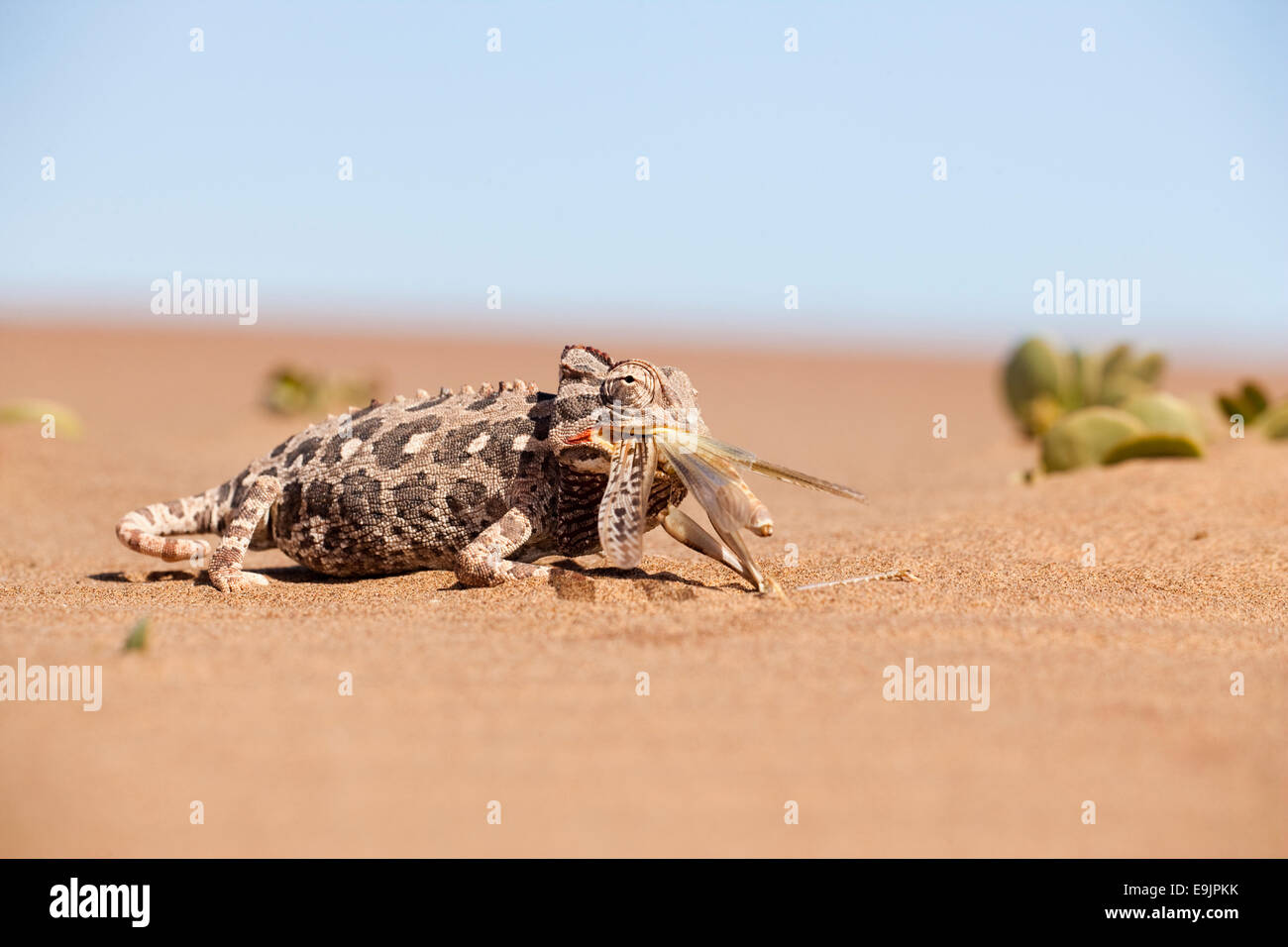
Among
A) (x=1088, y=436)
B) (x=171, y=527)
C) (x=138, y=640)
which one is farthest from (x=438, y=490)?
(x=1088, y=436)

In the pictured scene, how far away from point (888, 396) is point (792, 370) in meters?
10.5

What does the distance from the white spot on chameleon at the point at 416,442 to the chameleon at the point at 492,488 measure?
11 mm

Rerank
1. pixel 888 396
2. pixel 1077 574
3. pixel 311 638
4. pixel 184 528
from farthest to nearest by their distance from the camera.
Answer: pixel 888 396, pixel 184 528, pixel 1077 574, pixel 311 638

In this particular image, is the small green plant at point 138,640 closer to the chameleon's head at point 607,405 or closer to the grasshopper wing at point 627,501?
the grasshopper wing at point 627,501

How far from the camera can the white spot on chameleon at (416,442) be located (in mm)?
5613

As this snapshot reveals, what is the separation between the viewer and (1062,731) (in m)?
3.05

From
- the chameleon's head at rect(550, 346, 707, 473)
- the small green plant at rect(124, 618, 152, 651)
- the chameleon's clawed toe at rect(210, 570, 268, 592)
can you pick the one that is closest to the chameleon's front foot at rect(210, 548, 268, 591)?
the chameleon's clawed toe at rect(210, 570, 268, 592)

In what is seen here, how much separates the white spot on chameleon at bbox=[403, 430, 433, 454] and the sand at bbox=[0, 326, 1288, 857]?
2.09 feet

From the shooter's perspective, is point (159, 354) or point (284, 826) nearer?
point (284, 826)

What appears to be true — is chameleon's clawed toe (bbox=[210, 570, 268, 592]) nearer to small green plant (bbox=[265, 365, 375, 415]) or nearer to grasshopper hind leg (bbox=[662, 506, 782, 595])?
grasshopper hind leg (bbox=[662, 506, 782, 595])

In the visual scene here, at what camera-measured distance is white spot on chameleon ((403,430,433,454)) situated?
5613 millimetres

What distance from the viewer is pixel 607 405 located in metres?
4.95
